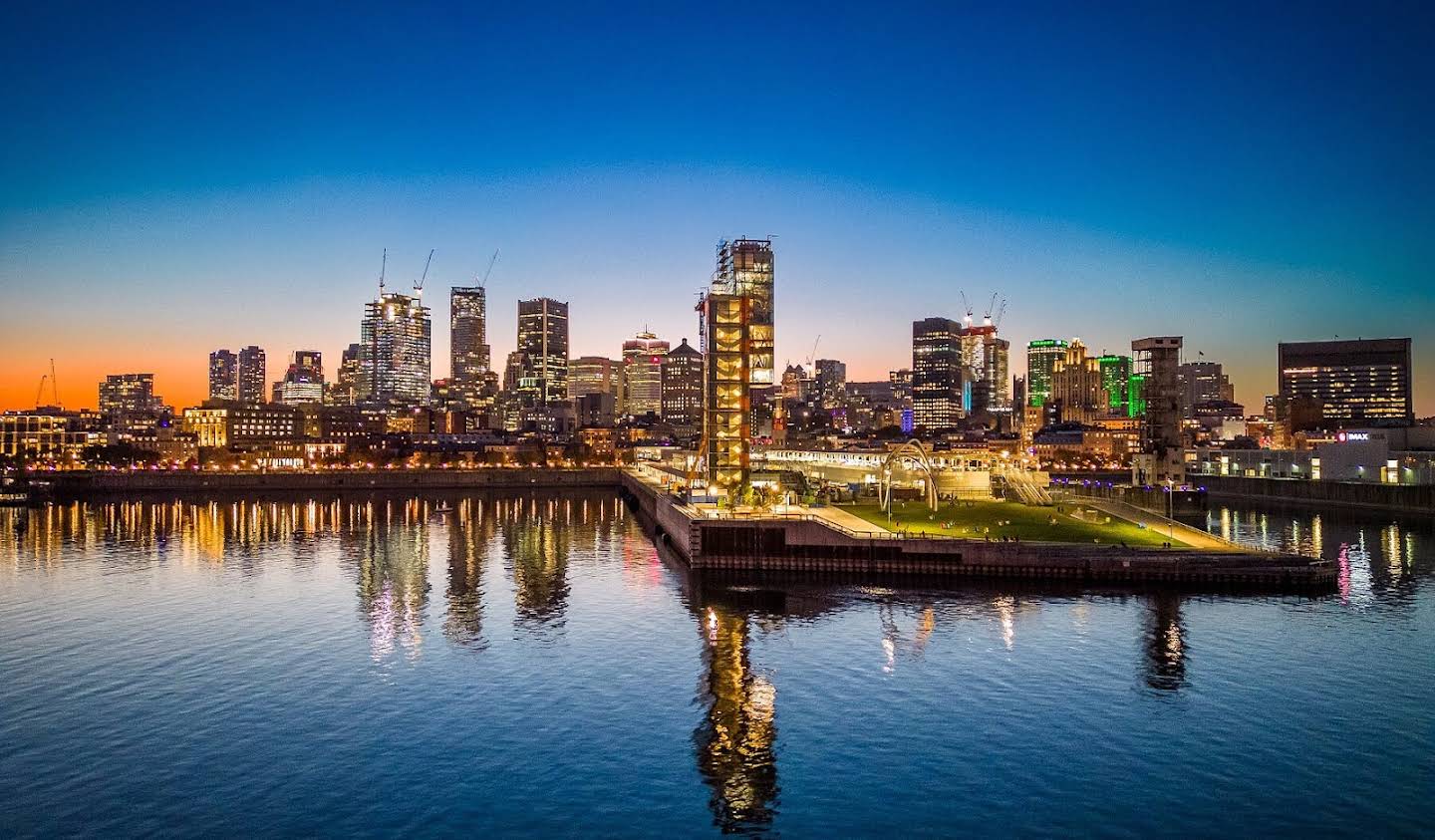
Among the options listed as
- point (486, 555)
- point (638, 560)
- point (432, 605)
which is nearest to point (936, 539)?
point (638, 560)

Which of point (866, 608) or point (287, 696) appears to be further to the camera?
point (866, 608)

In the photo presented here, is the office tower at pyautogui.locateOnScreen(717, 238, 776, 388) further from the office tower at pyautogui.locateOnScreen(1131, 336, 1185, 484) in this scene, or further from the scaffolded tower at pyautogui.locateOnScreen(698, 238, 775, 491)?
the office tower at pyautogui.locateOnScreen(1131, 336, 1185, 484)

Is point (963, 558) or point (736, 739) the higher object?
point (963, 558)

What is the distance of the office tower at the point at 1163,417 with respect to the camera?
577 ft

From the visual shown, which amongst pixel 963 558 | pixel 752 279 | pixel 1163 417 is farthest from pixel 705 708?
pixel 1163 417

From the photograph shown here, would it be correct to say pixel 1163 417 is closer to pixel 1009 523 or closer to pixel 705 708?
pixel 1009 523

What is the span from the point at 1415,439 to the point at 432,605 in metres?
182

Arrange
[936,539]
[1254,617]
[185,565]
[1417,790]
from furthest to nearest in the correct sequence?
1. [185,565]
2. [936,539]
3. [1254,617]
4. [1417,790]

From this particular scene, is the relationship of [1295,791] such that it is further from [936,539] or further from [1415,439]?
[1415,439]

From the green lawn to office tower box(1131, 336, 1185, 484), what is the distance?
70485 millimetres

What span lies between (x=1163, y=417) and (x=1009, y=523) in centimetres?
9698

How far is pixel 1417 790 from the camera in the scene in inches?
1362

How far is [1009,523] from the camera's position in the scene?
311 feet

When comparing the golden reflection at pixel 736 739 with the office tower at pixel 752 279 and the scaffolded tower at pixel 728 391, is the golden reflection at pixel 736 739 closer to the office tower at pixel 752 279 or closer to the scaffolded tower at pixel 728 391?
the scaffolded tower at pixel 728 391
